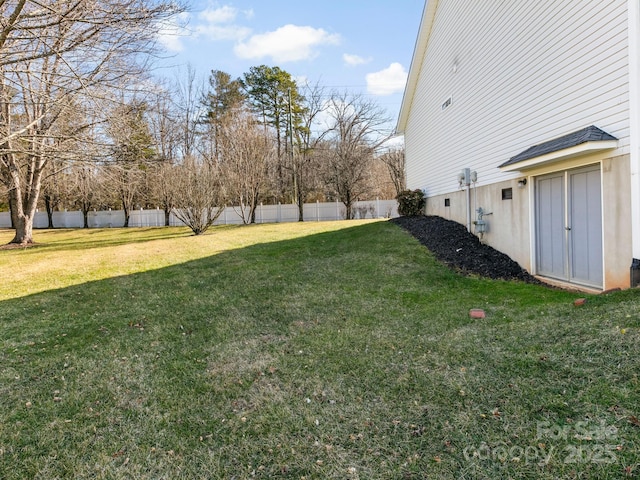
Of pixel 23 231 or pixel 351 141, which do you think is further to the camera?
pixel 351 141

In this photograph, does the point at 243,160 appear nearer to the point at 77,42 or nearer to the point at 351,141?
the point at 351,141

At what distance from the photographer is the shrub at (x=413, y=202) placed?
45.2 ft

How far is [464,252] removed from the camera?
8195mm

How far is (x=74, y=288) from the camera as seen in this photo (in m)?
7.05

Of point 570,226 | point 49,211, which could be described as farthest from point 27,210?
point 570,226

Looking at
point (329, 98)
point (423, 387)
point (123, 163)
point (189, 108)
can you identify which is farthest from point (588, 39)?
point (189, 108)

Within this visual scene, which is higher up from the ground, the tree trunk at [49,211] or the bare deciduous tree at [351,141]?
the bare deciduous tree at [351,141]

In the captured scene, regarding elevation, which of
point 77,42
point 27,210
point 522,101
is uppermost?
point 77,42

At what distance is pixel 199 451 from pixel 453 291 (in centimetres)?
467

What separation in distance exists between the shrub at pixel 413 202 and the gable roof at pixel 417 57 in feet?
12.0

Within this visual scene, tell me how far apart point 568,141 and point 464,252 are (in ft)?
11.0

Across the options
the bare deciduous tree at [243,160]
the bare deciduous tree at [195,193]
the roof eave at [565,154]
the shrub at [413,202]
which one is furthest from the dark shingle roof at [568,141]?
the bare deciduous tree at [243,160]

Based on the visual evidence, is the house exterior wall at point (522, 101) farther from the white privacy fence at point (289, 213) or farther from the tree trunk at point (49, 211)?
the tree trunk at point (49, 211)

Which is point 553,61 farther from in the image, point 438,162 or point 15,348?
point 15,348
